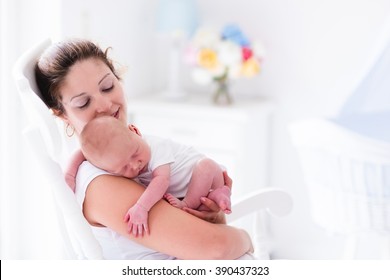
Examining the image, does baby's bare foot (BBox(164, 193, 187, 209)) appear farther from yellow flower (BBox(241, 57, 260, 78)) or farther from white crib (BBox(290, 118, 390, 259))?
yellow flower (BBox(241, 57, 260, 78))

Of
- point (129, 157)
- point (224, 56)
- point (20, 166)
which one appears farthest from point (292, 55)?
point (129, 157)

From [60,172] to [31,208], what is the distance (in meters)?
1.66

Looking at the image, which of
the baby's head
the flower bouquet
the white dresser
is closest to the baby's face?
the baby's head

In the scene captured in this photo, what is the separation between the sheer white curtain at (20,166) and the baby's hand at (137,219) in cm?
156

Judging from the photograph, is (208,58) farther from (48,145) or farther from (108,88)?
(48,145)

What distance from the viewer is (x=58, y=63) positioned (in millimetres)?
1204

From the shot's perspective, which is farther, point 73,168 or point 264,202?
point 264,202

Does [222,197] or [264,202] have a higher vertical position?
[222,197]

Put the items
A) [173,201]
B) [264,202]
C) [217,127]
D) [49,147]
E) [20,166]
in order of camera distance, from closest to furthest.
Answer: [49,147], [173,201], [264,202], [20,166], [217,127]

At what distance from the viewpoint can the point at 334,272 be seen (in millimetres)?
1154

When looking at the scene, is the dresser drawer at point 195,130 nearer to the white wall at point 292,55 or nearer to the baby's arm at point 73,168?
the white wall at point 292,55

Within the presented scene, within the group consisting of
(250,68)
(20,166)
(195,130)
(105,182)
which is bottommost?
(20,166)

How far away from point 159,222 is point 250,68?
187cm

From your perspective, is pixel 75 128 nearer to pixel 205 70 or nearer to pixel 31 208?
pixel 31 208
